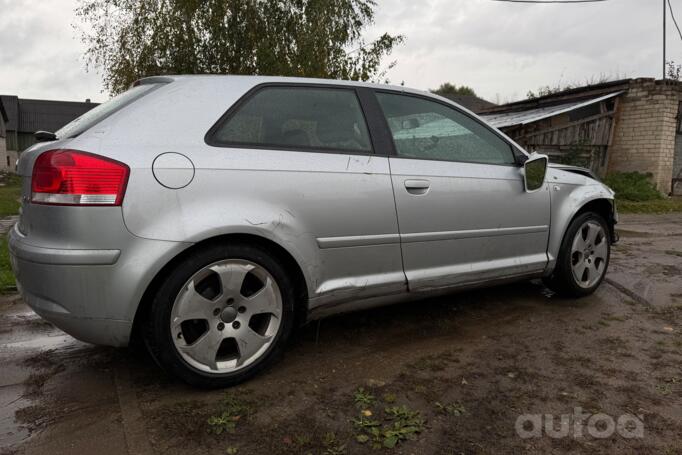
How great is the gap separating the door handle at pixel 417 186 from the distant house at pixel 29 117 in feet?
155

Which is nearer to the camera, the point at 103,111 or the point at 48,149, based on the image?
the point at 48,149

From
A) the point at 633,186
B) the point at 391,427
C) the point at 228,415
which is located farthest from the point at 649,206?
the point at 228,415

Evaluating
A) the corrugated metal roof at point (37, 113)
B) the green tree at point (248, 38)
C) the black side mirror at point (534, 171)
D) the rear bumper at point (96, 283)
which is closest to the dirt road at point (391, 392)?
the rear bumper at point (96, 283)

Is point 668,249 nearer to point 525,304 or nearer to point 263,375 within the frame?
point 525,304

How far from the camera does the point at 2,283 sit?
4566mm

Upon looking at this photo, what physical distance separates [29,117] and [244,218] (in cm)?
5345

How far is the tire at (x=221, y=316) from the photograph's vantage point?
2363 mm

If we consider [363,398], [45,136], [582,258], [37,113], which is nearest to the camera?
[363,398]

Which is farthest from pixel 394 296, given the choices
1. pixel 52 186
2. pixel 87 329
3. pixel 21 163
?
pixel 21 163

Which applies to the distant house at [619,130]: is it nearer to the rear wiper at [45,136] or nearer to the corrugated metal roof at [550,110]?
the corrugated metal roof at [550,110]

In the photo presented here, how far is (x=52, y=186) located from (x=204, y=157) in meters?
0.67

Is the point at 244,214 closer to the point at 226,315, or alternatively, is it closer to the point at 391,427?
the point at 226,315

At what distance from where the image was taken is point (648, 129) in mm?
13180

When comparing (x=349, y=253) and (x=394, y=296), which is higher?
(x=349, y=253)
